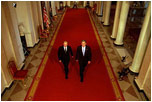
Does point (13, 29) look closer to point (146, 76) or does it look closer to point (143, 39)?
point (143, 39)

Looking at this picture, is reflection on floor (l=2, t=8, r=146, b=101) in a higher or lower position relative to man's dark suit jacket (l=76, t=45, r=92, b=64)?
lower

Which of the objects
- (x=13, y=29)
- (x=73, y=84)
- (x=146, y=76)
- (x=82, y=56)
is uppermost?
(x=13, y=29)

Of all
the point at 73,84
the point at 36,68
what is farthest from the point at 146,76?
the point at 36,68

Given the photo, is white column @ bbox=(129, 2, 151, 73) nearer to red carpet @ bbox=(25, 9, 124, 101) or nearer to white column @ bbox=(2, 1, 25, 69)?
red carpet @ bbox=(25, 9, 124, 101)

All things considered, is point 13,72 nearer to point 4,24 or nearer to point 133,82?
point 4,24

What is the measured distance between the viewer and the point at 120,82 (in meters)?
5.09

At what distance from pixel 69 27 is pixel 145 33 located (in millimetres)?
7762

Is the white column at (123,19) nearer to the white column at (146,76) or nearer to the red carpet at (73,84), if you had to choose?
the red carpet at (73,84)

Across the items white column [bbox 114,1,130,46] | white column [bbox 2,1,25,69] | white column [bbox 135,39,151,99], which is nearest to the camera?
white column [bbox 135,39,151,99]

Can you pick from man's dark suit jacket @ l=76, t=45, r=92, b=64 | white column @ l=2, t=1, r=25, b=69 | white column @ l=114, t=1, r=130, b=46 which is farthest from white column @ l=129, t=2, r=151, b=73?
white column @ l=2, t=1, r=25, b=69

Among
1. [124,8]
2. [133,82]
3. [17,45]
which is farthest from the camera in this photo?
[124,8]

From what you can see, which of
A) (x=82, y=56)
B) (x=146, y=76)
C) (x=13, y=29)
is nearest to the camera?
(x=146, y=76)

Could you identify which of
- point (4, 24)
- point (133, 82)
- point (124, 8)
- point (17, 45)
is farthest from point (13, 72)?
point (124, 8)

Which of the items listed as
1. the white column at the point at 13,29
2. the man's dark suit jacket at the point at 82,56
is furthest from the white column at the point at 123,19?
the white column at the point at 13,29
